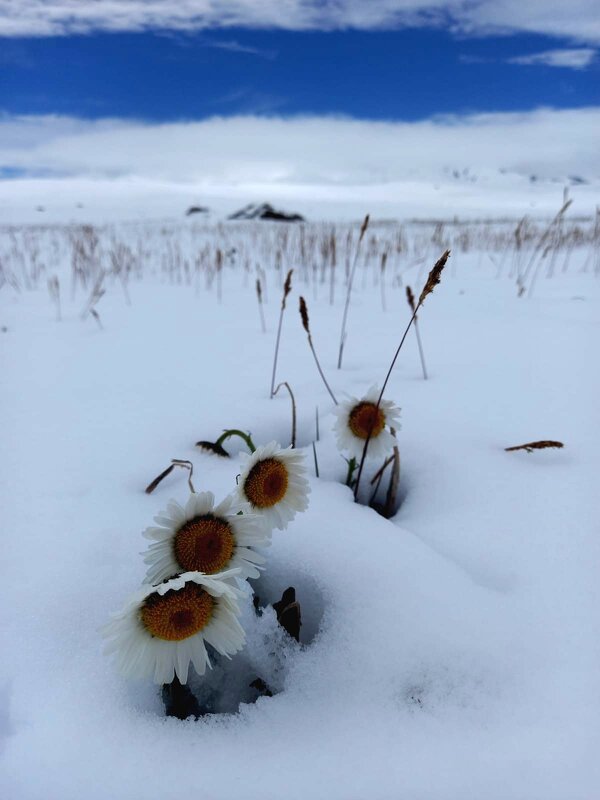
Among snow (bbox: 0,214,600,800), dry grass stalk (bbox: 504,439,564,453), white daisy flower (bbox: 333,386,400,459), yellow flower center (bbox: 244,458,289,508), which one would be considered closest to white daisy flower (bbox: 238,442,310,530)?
yellow flower center (bbox: 244,458,289,508)

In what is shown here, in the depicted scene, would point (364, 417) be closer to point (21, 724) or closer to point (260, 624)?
point (260, 624)

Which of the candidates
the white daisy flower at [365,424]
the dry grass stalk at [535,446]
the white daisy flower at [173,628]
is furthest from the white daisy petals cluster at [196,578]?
the dry grass stalk at [535,446]

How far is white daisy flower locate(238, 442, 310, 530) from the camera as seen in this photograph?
0.78 meters

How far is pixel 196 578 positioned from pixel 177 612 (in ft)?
0.21

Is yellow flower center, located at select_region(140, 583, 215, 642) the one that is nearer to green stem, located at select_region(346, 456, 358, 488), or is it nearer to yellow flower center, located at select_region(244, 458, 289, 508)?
yellow flower center, located at select_region(244, 458, 289, 508)

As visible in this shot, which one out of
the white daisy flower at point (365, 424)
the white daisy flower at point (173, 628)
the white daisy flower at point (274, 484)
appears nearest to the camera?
the white daisy flower at point (173, 628)

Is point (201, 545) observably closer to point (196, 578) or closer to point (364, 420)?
point (196, 578)

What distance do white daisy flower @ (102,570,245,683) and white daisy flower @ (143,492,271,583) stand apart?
0.06 meters

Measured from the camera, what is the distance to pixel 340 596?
836 mm

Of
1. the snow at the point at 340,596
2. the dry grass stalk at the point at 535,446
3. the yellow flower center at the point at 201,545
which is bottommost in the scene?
the snow at the point at 340,596

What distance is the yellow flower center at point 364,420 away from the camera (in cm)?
105

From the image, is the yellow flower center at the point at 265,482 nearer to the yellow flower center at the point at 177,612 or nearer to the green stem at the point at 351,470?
the yellow flower center at the point at 177,612

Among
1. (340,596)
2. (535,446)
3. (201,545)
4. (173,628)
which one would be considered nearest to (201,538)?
(201,545)

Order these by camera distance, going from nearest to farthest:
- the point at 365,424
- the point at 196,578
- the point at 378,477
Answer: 1. the point at 196,578
2. the point at 365,424
3. the point at 378,477
